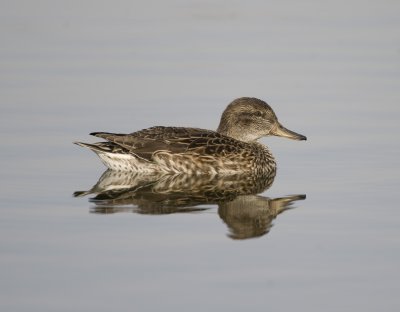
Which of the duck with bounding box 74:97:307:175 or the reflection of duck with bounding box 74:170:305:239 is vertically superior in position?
the duck with bounding box 74:97:307:175

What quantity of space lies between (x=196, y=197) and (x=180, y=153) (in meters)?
1.69

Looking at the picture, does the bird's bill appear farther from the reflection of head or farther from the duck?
the reflection of head

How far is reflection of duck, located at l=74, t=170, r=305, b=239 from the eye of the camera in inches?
468

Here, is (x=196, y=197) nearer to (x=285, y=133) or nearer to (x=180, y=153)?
(x=180, y=153)

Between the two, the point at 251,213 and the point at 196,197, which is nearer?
the point at 251,213

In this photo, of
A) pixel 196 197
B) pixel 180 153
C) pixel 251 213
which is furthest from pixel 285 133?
pixel 251 213

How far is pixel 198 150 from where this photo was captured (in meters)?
14.5

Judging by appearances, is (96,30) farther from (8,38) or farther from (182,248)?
(182,248)

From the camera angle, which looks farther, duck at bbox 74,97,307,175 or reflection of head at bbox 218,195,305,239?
duck at bbox 74,97,307,175

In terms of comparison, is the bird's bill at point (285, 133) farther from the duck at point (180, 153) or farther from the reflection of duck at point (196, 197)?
the reflection of duck at point (196, 197)

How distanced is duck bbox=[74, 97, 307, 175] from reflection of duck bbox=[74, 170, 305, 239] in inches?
5.8

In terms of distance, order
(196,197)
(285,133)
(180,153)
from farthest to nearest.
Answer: (285,133)
(180,153)
(196,197)

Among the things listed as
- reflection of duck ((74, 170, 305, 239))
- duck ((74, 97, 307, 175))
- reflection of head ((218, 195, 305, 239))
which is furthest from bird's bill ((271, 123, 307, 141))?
reflection of head ((218, 195, 305, 239))

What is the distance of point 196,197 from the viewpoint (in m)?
12.9
